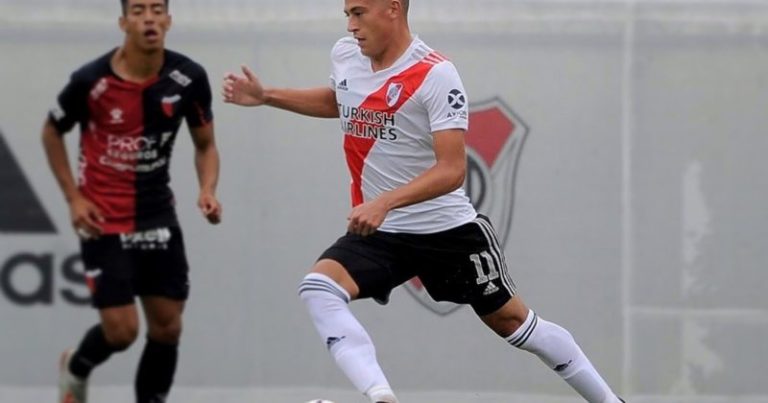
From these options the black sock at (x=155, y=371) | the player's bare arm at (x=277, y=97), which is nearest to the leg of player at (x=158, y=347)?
the black sock at (x=155, y=371)

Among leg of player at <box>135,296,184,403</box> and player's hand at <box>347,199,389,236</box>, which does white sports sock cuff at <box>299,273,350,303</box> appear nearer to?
player's hand at <box>347,199,389,236</box>

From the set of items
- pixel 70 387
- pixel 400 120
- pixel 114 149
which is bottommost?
pixel 70 387

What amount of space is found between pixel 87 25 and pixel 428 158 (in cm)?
251

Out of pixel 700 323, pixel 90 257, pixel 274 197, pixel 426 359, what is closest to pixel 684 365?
pixel 700 323

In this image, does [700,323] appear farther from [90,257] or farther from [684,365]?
[90,257]

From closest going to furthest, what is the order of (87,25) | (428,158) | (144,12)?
(428,158) < (144,12) < (87,25)

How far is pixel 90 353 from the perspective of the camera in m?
7.59

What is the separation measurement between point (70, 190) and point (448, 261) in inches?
71.8

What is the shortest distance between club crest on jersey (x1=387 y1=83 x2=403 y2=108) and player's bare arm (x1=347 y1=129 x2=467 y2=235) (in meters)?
0.23

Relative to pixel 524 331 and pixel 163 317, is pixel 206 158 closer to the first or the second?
pixel 163 317

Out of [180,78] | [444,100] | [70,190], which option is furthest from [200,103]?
[444,100]

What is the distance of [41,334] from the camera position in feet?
27.9

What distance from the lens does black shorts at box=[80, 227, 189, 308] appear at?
745 centimetres

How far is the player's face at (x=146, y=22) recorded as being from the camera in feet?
24.2
